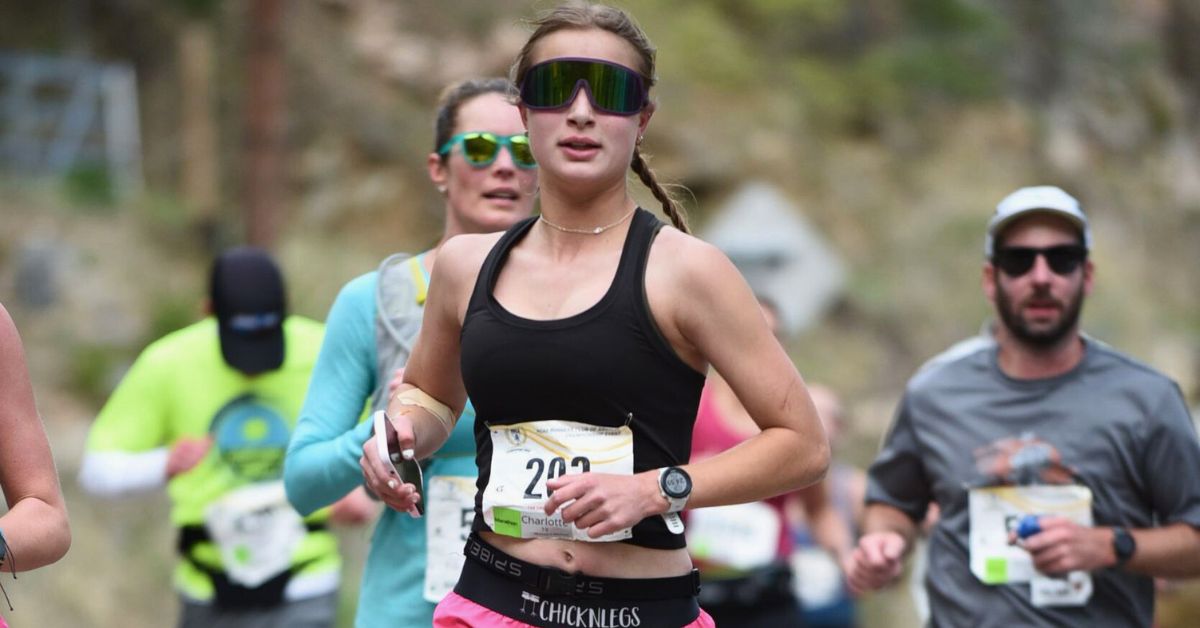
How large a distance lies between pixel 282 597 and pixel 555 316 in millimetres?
3476

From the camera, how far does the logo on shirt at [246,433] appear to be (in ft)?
20.9

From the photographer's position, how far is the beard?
16.6ft

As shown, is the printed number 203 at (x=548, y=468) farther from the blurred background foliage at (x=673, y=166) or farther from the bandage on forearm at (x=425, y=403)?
the blurred background foliage at (x=673, y=166)

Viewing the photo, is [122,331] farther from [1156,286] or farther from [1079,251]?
[1156,286]

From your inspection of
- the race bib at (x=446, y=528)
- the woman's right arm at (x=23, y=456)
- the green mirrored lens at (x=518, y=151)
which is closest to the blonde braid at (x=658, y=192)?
the green mirrored lens at (x=518, y=151)

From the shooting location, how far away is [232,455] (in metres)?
6.36

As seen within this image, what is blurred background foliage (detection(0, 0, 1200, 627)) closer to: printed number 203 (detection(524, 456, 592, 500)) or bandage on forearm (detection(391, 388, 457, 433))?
bandage on forearm (detection(391, 388, 457, 433))

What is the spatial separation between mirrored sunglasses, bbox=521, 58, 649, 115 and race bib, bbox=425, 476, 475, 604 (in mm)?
1313

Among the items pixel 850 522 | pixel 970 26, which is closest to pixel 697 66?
pixel 970 26

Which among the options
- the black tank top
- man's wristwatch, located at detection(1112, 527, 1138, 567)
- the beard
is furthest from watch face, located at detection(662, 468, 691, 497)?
the beard

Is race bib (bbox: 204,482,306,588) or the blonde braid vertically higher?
the blonde braid

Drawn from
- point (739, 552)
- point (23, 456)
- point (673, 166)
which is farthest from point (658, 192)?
point (673, 166)

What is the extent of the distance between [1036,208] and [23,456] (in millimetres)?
3133

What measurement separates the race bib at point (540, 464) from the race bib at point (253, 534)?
3.19 metres
